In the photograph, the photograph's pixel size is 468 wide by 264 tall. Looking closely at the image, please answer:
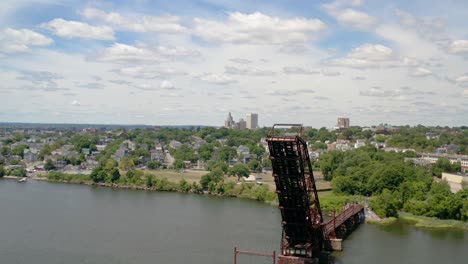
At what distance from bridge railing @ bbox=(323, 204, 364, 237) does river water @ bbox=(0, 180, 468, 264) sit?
1.17 m

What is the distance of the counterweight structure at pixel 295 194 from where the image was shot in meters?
21.4

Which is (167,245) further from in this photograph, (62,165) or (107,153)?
(107,153)

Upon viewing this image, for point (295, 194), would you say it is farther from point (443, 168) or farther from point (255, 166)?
point (255, 166)

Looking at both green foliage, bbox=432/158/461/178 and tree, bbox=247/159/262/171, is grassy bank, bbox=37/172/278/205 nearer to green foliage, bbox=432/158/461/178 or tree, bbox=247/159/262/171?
tree, bbox=247/159/262/171

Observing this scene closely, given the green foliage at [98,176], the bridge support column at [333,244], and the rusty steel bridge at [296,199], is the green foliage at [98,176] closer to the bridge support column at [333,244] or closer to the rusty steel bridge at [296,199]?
the bridge support column at [333,244]

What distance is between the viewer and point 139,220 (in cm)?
3566

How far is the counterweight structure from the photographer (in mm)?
21438

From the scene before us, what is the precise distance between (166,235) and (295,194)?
35.2ft

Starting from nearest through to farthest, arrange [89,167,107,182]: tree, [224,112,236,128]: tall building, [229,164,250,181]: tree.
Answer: [89,167,107,182]: tree, [229,164,250,181]: tree, [224,112,236,128]: tall building

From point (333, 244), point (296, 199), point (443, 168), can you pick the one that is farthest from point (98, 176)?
point (296, 199)

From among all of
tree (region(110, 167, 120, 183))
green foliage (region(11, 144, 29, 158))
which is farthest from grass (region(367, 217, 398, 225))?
green foliage (region(11, 144, 29, 158))

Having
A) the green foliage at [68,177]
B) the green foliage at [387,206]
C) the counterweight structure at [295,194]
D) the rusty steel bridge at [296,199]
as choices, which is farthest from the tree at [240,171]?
the counterweight structure at [295,194]

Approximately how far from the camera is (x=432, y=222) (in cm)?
3475

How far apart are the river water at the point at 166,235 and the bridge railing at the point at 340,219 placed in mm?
1167
